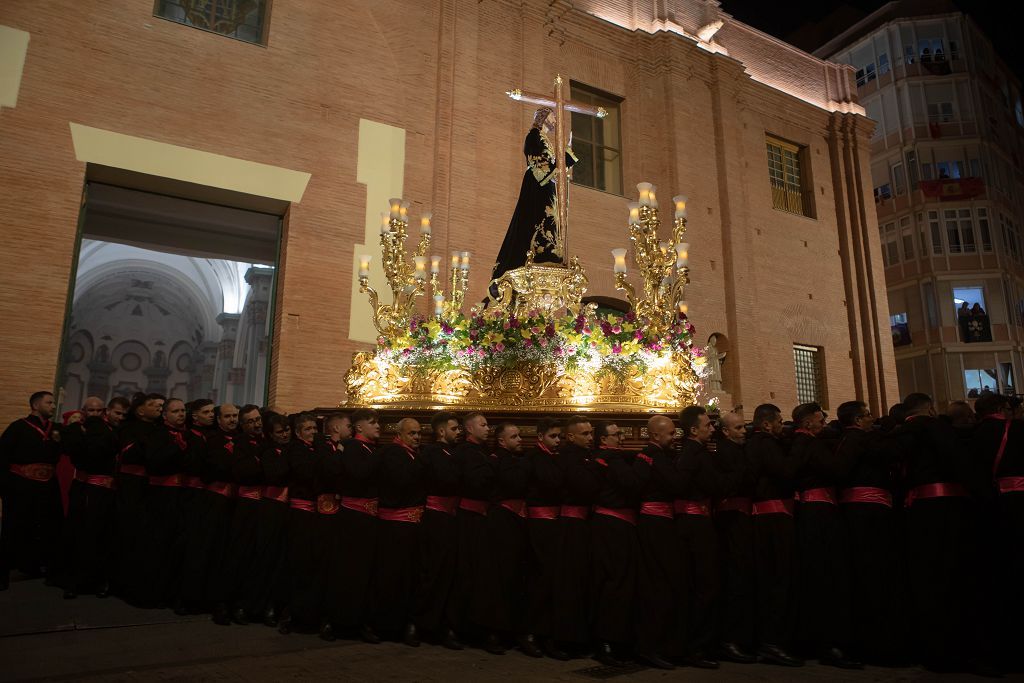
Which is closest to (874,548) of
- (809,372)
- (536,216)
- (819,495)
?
(819,495)

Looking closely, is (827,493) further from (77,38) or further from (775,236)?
(775,236)

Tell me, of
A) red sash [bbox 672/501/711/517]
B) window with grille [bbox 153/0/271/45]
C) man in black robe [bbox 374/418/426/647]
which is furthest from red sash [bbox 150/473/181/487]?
window with grille [bbox 153/0/271/45]

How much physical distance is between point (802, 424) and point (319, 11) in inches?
418

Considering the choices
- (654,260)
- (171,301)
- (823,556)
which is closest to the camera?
(823,556)

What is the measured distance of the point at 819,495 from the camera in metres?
4.57

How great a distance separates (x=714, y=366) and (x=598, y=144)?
5.21m

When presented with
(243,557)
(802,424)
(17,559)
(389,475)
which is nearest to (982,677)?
(802,424)

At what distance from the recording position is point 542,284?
8484 millimetres

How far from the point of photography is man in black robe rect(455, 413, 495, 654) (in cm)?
465

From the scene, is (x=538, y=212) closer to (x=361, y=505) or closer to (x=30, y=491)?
(x=361, y=505)

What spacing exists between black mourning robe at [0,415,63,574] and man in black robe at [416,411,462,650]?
12.8 ft

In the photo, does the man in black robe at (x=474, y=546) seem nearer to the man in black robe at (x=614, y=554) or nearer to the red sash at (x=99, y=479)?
the man in black robe at (x=614, y=554)

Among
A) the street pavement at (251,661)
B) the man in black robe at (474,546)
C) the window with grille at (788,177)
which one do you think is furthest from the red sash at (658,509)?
the window with grille at (788,177)

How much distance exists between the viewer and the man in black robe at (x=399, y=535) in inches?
189
